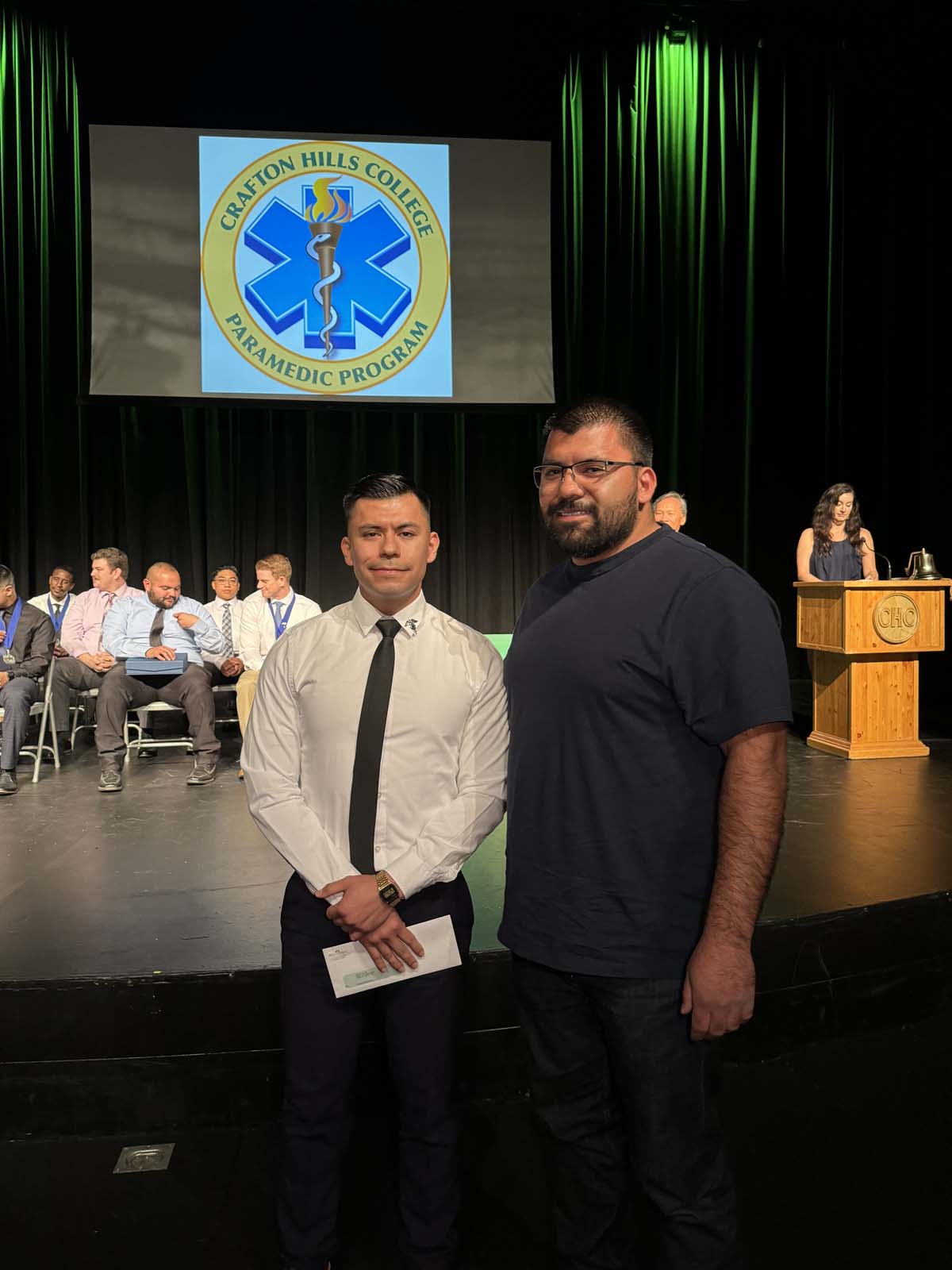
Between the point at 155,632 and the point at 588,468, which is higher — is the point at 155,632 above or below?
below

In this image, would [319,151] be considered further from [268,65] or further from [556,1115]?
[556,1115]

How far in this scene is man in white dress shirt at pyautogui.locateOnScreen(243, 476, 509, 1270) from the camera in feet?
4.96

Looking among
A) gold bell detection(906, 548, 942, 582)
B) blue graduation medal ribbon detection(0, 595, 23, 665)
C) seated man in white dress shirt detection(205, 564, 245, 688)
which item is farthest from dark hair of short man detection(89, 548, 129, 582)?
gold bell detection(906, 548, 942, 582)

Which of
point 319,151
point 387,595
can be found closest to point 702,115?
point 319,151

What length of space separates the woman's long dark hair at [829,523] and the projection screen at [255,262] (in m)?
2.80

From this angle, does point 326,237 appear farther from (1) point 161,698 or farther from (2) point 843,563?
(2) point 843,563

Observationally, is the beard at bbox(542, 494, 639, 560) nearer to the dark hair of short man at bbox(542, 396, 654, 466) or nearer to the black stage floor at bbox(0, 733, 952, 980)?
the dark hair of short man at bbox(542, 396, 654, 466)

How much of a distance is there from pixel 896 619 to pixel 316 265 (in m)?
4.21

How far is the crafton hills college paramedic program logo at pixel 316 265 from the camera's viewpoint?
624 centimetres

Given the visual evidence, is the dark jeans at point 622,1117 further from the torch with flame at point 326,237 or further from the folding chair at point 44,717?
the torch with flame at point 326,237

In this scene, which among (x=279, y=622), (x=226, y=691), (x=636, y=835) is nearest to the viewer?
(x=636, y=835)

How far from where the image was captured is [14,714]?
15.1 feet

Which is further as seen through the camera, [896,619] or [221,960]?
[896,619]

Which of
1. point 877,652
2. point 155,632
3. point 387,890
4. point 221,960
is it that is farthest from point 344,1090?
point 877,652
